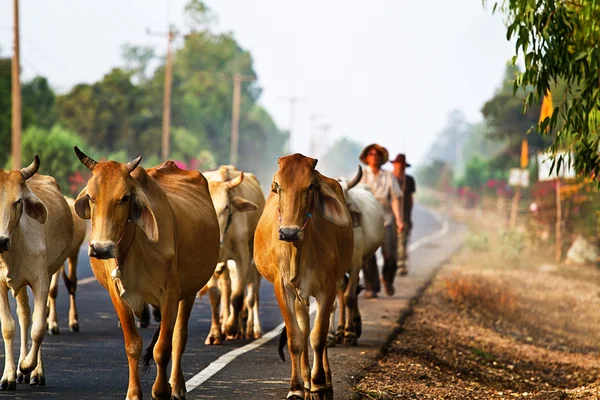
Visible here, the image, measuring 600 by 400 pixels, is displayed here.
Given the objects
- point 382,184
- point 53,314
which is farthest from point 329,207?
point 382,184

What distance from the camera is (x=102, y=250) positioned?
787 centimetres

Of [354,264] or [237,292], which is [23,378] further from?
[354,264]

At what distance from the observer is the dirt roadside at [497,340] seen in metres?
11.0

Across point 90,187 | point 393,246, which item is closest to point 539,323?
point 393,246

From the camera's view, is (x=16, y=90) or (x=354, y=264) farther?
(x=16, y=90)

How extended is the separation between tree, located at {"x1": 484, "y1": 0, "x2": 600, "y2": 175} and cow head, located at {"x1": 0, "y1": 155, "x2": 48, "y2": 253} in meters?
4.23

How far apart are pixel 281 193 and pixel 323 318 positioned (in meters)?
1.09

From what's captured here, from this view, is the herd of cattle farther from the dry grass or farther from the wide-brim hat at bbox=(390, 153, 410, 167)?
the dry grass

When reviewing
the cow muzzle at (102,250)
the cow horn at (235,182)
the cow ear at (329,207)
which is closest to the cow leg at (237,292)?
the cow horn at (235,182)

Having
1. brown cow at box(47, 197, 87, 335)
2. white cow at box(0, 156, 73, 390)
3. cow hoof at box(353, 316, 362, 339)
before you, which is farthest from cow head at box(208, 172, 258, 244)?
white cow at box(0, 156, 73, 390)

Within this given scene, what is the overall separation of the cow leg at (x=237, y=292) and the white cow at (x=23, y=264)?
2763 mm

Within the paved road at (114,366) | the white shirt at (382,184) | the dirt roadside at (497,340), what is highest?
the white shirt at (382,184)

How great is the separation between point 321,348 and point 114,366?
94.8 inches

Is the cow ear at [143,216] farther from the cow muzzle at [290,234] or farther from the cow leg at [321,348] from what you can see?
the cow leg at [321,348]
